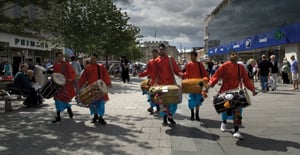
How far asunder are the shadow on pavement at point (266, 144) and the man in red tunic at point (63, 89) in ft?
14.1

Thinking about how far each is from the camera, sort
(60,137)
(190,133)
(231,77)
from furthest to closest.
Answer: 1. (190,133)
2. (231,77)
3. (60,137)

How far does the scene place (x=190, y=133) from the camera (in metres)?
7.05

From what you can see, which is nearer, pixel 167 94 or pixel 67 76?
pixel 167 94

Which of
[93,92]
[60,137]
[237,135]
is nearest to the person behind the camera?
[237,135]

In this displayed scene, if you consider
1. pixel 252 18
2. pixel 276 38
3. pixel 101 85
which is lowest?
pixel 101 85

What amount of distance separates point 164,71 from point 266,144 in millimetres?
2801

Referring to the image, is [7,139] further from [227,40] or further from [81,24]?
[227,40]

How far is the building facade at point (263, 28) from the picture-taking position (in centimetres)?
2325

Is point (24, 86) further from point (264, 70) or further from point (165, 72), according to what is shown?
point (264, 70)

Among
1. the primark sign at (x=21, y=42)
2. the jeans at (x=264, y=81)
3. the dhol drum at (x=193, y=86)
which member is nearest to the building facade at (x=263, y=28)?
the jeans at (x=264, y=81)

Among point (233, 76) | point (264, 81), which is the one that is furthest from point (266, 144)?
point (264, 81)

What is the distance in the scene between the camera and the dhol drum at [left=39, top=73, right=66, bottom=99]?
27.4 ft

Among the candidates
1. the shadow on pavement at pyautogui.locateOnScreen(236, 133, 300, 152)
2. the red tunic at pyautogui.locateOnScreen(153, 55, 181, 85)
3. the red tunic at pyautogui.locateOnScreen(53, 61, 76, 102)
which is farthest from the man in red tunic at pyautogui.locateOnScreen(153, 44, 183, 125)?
the red tunic at pyautogui.locateOnScreen(53, 61, 76, 102)

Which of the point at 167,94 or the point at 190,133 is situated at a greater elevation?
the point at 167,94
